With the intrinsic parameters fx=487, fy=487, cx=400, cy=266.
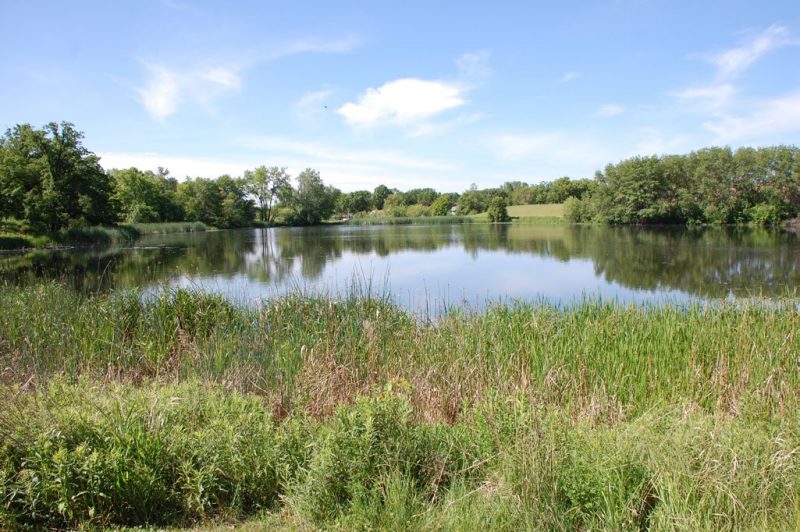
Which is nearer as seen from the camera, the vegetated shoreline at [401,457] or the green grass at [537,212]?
the vegetated shoreline at [401,457]

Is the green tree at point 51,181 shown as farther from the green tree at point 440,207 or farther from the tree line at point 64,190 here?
the green tree at point 440,207

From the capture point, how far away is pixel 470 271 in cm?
2188

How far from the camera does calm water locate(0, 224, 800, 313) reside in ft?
49.7

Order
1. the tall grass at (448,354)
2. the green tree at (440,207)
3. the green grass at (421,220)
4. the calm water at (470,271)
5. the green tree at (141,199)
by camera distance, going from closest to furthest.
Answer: the tall grass at (448,354)
the calm water at (470,271)
the green tree at (141,199)
the green grass at (421,220)
the green tree at (440,207)

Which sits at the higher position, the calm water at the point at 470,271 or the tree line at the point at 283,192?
the tree line at the point at 283,192

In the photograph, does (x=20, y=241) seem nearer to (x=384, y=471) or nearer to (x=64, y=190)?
(x=64, y=190)

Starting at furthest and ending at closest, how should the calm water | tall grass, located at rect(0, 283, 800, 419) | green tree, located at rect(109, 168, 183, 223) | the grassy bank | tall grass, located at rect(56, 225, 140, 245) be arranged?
green tree, located at rect(109, 168, 183, 223)
tall grass, located at rect(56, 225, 140, 245)
the grassy bank
the calm water
tall grass, located at rect(0, 283, 800, 419)

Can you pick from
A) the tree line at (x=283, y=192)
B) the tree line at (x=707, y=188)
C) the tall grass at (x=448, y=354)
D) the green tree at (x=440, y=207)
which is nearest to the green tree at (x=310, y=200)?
the tree line at (x=283, y=192)

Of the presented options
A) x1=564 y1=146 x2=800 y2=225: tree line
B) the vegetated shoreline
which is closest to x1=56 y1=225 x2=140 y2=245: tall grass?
the vegetated shoreline

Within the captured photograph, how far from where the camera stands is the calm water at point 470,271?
15156 millimetres

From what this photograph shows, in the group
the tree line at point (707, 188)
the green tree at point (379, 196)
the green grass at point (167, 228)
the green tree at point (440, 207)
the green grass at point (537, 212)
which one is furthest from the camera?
the green tree at point (379, 196)

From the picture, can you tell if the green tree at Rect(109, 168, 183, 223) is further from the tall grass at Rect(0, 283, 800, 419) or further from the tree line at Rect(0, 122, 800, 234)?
the tall grass at Rect(0, 283, 800, 419)

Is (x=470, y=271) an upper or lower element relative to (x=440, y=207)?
lower

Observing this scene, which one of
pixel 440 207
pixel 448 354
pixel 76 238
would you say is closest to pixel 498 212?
pixel 440 207
